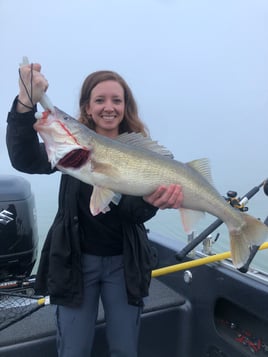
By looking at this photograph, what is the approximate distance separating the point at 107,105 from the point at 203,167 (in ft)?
2.25

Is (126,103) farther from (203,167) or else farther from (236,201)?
(236,201)

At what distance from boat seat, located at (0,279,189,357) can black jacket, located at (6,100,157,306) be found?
38 cm

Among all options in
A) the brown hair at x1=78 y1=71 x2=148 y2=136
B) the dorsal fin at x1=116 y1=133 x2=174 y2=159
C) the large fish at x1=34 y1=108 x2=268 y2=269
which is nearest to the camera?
the large fish at x1=34 y1=108 x2=268 y2=269

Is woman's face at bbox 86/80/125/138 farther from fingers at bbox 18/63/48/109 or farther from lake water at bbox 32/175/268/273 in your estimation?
lake water at bbox 32/175/268/273

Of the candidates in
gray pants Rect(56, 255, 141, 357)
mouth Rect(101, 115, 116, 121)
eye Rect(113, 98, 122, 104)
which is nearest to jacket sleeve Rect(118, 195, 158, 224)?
gray pants Rect(56, 255, 141, 357)

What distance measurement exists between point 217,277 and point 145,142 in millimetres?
1304

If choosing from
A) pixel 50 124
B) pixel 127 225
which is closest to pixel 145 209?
pixel 127 225

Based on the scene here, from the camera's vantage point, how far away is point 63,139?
1.78m

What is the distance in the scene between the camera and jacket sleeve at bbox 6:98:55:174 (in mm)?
1761

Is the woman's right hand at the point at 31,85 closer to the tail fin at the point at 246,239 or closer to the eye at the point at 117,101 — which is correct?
the eye at the point at 117,101

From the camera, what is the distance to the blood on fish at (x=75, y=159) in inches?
69.1

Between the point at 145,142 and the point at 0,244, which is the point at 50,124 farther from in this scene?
the point at 0,244

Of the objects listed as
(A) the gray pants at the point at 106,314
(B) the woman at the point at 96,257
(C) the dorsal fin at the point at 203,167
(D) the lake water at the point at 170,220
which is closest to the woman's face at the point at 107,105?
(B) the woman at the point at 96,257

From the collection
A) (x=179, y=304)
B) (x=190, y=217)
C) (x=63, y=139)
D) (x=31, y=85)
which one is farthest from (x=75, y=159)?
(x=179, y=304)
